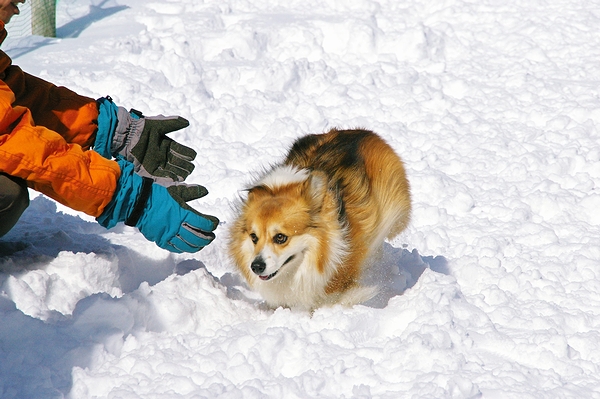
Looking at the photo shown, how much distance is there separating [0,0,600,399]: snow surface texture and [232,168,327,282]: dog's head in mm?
257

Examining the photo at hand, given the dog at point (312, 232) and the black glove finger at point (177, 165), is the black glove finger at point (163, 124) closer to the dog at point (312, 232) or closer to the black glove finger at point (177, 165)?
the black glove finger at point (177, 165)

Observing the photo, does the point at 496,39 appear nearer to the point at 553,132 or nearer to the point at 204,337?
the point at 553,132

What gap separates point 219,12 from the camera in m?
8.01

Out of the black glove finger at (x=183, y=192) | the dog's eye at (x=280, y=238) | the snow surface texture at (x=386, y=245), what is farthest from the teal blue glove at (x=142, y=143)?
the dog's eye at (x=280, y=238)

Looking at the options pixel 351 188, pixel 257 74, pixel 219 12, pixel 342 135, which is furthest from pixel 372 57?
pixel 351 188

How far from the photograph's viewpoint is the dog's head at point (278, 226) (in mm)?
3381

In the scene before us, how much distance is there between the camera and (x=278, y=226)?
11.2 feet

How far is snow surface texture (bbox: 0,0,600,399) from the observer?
108 inches

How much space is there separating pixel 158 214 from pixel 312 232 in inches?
32.2

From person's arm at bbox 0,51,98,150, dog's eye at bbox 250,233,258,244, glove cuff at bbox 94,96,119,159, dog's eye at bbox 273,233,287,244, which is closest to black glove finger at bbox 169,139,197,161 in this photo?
glove cuff at bbox 94,96,119,159

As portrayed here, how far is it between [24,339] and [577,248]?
3.29 m

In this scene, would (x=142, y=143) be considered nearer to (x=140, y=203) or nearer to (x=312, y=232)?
(x=140, y=203)

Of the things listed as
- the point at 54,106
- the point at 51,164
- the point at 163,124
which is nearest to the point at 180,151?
the point at 163,124

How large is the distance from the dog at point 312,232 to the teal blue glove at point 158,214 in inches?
12.0
